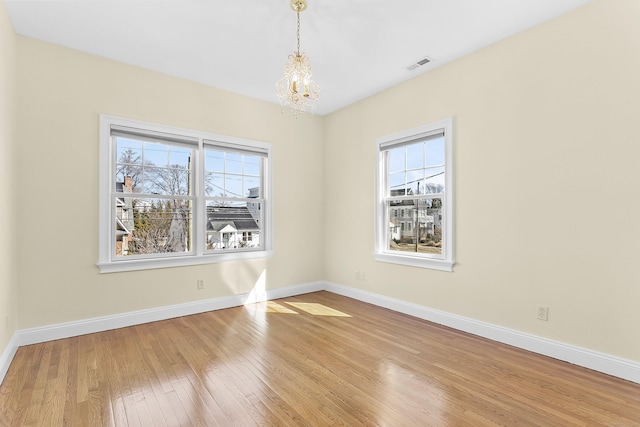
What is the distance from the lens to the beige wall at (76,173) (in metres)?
2.98

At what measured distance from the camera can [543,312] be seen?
9.11 ft

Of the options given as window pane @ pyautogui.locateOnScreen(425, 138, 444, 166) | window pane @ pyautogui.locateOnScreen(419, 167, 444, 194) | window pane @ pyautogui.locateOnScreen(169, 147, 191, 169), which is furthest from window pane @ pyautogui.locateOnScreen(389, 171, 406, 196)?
window pane @ pyautogui.locateOnScreen(169, 147, 191, 169)

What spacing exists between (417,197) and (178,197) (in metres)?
2.93

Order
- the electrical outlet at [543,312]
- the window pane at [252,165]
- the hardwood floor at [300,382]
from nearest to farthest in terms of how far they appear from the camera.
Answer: the hardwood floor at [300,382] → the electrical outlet at [543,312] → the window pane at [252,165]

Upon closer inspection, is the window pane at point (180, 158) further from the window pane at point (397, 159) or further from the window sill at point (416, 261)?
the window sill at point (416, 261)

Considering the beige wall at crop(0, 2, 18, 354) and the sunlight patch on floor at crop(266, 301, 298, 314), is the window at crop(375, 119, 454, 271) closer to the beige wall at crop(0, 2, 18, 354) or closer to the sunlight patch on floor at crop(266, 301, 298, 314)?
the sunlight patch on floor at crop(266, 301, 298, 314)

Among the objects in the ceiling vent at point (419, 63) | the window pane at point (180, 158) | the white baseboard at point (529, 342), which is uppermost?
Result: the ceiling vent at point (419, 63)

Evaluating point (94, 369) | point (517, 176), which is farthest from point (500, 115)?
point (94, 369)

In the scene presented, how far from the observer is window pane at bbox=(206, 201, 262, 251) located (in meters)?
4.20

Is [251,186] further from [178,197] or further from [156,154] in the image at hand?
[156,154]

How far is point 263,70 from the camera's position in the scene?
3.67 metres

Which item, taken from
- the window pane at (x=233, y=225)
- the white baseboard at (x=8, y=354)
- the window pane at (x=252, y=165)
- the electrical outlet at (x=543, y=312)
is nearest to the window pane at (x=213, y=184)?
the window pane at (x=233, y=225)

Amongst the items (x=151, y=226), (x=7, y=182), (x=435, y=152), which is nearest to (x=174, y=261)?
(x=151, y=226)

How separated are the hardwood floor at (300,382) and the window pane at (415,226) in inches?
39.5
